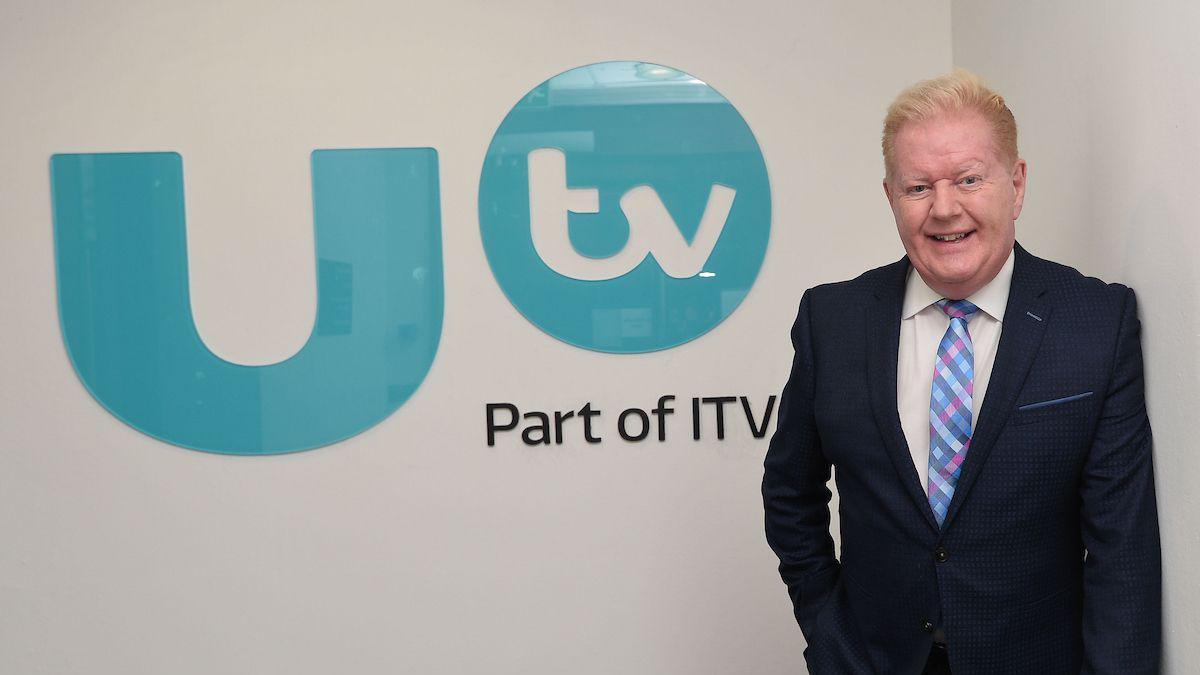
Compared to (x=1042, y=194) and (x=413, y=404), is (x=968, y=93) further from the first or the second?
(x=413, y=404)

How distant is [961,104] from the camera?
157 cm

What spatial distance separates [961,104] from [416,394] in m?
1.75

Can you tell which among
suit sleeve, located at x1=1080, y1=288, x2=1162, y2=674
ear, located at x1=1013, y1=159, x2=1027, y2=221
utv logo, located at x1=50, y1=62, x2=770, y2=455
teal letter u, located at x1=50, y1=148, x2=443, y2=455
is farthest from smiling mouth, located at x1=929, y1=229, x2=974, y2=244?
teal letter u, located at x1=50, y1=148, x2=443, y2=455

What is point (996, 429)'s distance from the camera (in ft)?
5.02

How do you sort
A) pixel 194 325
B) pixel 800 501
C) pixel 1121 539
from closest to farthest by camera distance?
pixel 1121 539 < pixel 800 501 < pixel 194 325

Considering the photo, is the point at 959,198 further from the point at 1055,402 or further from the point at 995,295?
the point at 1055,402

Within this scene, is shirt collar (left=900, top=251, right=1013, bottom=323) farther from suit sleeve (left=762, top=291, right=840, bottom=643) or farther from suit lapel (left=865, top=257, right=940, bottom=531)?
suit sleeve (left=762, top=291, right=840, bottom=643)

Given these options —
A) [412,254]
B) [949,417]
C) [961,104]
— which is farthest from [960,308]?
[412,254]

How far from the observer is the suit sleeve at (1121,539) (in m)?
1.51

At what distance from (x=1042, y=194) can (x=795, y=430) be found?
777 millimetres

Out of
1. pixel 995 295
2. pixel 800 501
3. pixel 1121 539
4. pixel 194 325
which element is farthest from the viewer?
pixel 194 325

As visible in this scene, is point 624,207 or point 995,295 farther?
point 624,207

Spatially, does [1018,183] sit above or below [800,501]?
above

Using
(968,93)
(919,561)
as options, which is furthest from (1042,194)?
(919,561)
